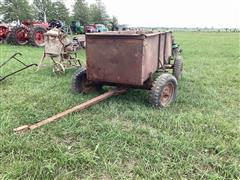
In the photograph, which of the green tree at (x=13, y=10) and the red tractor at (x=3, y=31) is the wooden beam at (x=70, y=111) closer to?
the red tractor at (x=3, y=31)

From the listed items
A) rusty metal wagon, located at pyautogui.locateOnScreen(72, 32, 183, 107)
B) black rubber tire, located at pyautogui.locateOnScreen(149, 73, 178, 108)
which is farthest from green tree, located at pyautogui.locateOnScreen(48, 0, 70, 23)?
black rubber tire, located at pyautogui.locateOnScreen(149, 73, 178, 108)

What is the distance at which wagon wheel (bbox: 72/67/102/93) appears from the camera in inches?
173

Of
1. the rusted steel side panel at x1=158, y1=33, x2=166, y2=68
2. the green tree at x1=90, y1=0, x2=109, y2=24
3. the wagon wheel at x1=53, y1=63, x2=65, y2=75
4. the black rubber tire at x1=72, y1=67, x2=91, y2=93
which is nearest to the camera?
the black rubber tire at x1=72, y1=67, x2=91, y2=93

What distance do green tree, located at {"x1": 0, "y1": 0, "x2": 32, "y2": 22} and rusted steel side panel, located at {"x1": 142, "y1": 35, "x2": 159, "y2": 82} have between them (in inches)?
974

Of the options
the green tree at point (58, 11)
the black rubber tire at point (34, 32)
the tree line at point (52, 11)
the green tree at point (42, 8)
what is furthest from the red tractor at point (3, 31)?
the green tree at point (42, 8)

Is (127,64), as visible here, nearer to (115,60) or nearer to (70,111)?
(115,60)

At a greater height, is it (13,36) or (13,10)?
(13,10)

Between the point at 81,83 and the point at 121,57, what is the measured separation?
38.8 inches

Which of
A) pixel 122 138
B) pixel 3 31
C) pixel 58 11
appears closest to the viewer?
pixel 122 138

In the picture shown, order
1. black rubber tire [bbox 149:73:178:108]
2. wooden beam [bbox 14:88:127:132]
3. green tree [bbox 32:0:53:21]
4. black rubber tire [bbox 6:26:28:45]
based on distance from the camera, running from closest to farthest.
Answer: wooden beam [bbox 14:88:127:132], black rubber tire [bbox 149:73:178:108], black rubber tire [bbox 6:26:28:45], green tree [bbox 32:0:53:21]

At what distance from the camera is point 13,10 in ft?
86.0

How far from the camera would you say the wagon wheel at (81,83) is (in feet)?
14.4

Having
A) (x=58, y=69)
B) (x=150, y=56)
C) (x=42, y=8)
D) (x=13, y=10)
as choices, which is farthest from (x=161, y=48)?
(x=42, y=8)

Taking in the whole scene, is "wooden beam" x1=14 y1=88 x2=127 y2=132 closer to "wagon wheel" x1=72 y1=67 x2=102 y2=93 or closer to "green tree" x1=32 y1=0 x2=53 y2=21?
"wagon wheel" x1=72 y1=67 x2=102 y2=93
